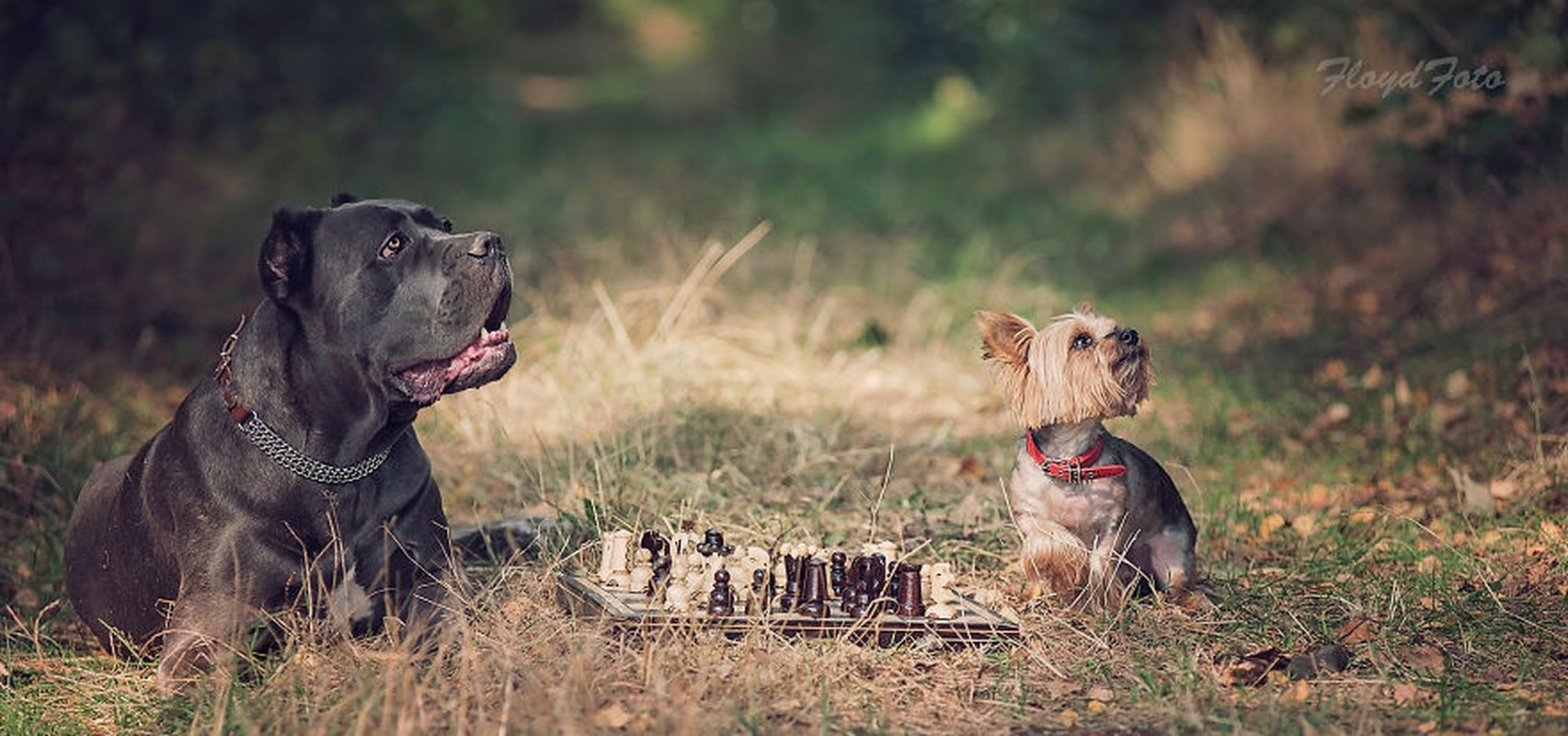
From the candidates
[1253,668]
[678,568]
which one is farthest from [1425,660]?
[678,568]

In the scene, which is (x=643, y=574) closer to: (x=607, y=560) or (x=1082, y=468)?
(x=607, y=560)

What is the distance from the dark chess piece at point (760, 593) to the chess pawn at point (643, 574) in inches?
11.3

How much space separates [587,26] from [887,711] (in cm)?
3415

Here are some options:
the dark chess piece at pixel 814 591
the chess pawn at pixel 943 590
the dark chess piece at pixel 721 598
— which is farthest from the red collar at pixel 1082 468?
the dark chess piece at pixel 721 598

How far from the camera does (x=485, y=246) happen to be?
430cm

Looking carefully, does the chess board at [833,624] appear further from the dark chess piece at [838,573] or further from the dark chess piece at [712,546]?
the dark chess piece at [712,546]

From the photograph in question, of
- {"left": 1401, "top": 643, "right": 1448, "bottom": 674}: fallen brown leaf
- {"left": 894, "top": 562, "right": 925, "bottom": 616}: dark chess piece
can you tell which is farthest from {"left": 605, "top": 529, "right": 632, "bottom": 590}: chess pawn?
{"left": 1401, "top": 643, "right": 1448, "bottom": 674}: fallen brown leaf

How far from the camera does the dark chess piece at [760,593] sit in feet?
13.9

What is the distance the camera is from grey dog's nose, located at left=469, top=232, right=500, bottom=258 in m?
4.28

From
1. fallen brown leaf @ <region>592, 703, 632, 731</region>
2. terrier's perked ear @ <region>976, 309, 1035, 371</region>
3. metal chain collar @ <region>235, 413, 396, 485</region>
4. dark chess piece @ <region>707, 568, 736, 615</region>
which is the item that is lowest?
fallen brown leaf @ <region>592, 703, 632, 731</region>

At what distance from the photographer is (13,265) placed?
8383mm

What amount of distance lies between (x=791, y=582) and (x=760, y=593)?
13cm

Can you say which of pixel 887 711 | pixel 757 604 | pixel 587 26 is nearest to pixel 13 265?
pixel 757 604

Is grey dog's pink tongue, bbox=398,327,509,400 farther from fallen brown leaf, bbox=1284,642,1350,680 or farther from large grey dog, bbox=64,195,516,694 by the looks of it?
fallen brown leaf, bbox=1284,642,1350,680
